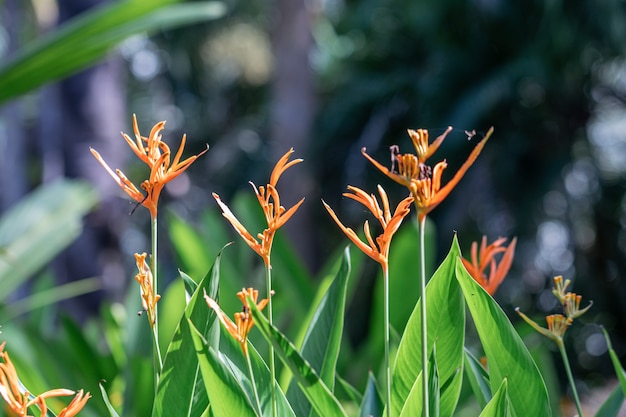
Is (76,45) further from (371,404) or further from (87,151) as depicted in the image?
(87,151)

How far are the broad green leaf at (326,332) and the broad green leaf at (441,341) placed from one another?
0.08 m

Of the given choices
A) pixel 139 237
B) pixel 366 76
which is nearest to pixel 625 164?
pixel 366 76

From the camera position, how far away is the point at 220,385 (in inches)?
17.3

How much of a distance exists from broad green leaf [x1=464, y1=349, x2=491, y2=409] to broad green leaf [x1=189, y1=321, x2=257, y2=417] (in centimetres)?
21

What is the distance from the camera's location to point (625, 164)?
217 inches

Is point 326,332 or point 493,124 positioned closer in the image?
point 326,332

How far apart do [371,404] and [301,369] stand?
0.52 ft

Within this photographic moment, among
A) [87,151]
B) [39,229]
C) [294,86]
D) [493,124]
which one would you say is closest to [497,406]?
[39,229]

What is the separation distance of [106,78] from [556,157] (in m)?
3.51

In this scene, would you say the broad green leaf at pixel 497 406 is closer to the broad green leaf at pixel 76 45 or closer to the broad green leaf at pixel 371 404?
the broad green leaf at pixel 371 404

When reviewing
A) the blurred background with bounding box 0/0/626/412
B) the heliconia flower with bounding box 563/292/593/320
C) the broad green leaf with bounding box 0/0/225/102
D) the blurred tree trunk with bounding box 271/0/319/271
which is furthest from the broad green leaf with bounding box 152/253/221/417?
the blurred tree trunk with bounding box 271/0/319/271

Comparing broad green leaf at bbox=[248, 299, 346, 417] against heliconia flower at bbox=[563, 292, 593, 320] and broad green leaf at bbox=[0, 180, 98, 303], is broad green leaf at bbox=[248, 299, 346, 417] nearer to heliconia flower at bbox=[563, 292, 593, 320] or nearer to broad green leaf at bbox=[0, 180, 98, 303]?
heliconia flower at bbox=[563, 292, 593, 320]

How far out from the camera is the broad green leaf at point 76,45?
3.88ft

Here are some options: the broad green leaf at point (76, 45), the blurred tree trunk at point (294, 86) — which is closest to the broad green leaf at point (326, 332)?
the broad green leaf at point (76, 45)
